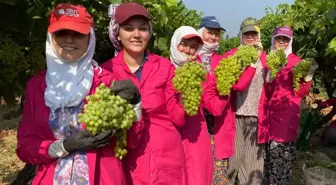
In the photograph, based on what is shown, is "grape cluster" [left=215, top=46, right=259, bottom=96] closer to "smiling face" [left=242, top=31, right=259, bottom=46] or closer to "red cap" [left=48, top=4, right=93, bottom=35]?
"smiling face" [left=242, top=31, right=259, bottom=46]

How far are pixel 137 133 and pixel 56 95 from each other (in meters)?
0.47

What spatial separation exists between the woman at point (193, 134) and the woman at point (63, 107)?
87cm

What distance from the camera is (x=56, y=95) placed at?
1868 millimetres

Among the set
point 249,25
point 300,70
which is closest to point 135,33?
point 300,70

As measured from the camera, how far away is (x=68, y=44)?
1.87m

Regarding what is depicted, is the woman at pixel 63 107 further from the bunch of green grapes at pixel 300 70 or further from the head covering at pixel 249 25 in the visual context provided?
the head covering at pixel 249 25

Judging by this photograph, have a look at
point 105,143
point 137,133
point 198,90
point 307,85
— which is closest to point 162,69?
point 198,90

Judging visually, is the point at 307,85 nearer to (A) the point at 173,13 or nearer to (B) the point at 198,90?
(A) the point at 173,13

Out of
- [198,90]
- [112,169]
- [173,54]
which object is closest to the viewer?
[112,169]

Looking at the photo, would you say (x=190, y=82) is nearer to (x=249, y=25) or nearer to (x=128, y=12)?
(x=128, y=12)

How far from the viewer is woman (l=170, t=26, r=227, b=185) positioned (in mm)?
2689

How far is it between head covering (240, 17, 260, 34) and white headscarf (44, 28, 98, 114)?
2.11 m

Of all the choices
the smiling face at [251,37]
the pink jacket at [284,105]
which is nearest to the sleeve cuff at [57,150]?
the smiling face at [251,37]

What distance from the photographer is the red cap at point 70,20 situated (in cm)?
183
